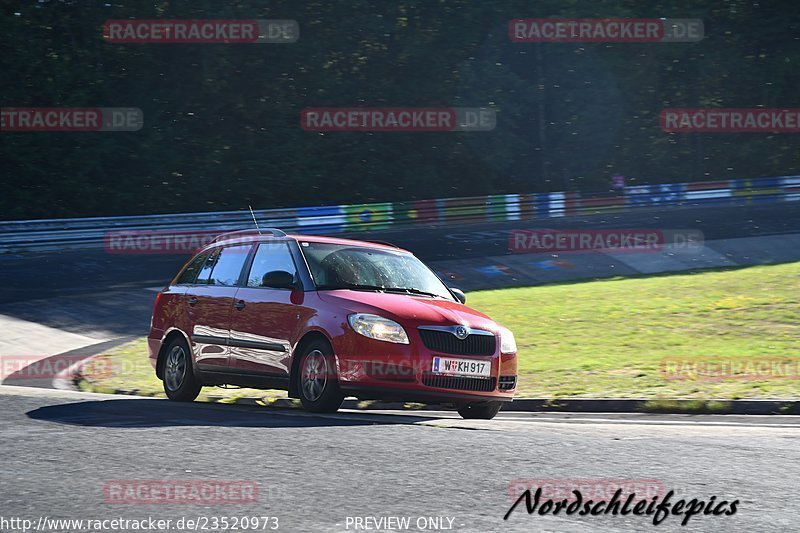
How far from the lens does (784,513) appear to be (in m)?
5.75

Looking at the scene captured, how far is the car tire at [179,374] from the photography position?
11305 mm

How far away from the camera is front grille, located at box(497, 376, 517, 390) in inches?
400

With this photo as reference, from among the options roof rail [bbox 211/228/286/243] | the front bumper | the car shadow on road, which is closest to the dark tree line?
roof rail [bbox 211/228/286/243]

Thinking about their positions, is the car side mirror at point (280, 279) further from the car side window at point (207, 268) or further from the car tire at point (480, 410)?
the car tire at point (480, 410)

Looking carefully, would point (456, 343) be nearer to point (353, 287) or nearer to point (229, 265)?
point (353, 287)

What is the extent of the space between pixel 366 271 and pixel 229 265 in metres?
1.55

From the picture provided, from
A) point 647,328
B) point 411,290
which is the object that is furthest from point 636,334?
point 411,290

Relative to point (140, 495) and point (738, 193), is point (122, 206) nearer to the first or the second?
point (738, 193)

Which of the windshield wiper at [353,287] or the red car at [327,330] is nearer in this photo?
the red car at [327,330]

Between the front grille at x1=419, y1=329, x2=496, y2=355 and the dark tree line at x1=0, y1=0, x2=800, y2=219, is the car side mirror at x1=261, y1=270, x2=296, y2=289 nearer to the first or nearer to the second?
the front grille at x1=419, y1=329, x2=496, y2=355

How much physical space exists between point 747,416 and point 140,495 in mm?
6656

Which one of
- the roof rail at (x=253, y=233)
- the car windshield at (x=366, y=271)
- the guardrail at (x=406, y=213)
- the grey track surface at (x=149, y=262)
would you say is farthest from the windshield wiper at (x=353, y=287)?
the guardrail at (x=406, y=213)

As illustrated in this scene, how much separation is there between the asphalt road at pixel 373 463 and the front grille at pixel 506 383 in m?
0.46

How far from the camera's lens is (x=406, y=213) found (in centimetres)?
3606
